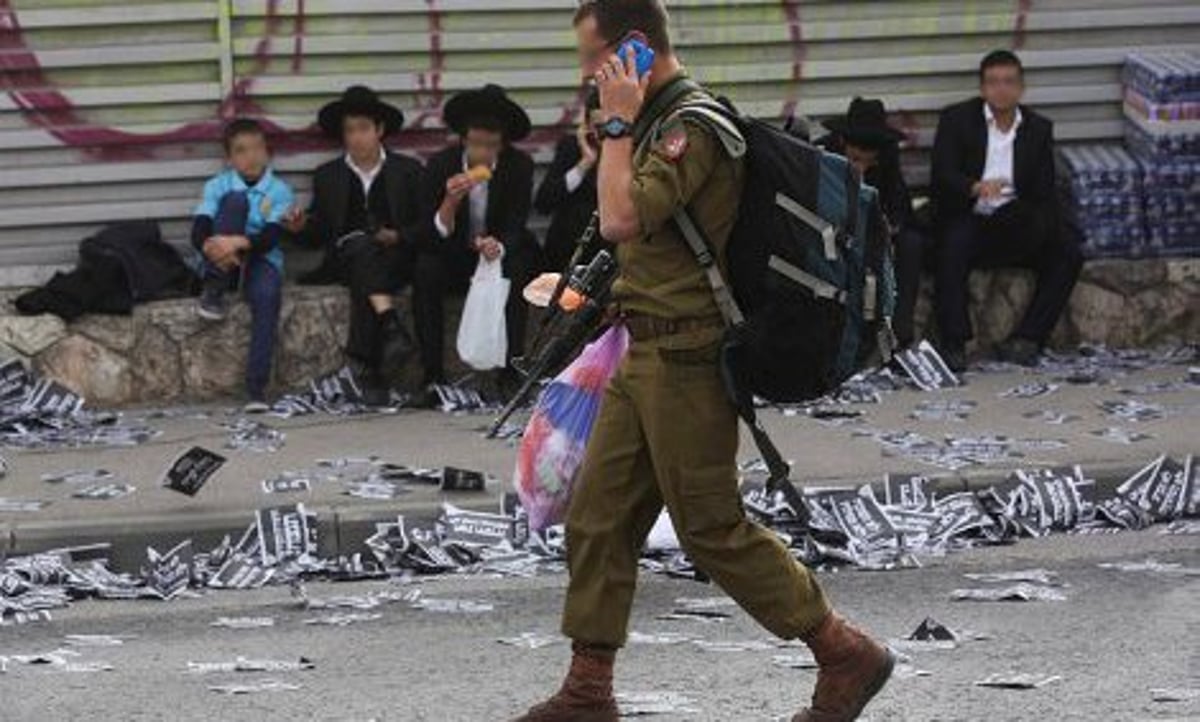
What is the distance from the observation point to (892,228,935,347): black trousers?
13.2 metres

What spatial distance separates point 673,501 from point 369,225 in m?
6.33

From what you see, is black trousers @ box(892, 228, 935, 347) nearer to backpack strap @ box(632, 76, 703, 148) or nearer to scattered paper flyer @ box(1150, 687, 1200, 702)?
scattered paper flyer @ box(1150, 687, 1200, 702)

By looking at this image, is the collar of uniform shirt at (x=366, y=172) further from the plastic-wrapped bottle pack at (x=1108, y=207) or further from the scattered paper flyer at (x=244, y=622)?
the scattered paper flyer at (x=244, y=622)

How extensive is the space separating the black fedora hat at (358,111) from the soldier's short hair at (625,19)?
6159 millimetres

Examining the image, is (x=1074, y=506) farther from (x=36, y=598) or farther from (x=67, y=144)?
(x=67, y=144)

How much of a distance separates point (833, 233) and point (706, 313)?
360 millimetres

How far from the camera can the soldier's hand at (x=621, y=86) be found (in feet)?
22.1

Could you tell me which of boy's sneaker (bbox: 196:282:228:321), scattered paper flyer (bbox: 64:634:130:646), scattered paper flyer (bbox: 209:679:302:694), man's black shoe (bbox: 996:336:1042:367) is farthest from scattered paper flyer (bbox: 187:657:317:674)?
man's black shoe (bbox: 996:336:1042:367)

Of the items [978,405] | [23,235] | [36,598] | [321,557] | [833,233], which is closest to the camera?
[833,233]

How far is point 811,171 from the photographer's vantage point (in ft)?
22.3

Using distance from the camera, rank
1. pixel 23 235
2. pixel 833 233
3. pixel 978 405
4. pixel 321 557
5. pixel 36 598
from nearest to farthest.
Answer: pixel 833 233, pixel 36 598, pixel 321 557, pixel 978 405, pixel 23 235

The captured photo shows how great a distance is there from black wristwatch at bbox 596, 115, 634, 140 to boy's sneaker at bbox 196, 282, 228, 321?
630 centimetres

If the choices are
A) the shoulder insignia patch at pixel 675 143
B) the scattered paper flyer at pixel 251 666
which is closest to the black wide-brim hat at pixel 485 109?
the scattered paper flyer at pixel 251 666

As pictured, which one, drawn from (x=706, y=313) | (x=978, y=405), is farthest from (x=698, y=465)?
(x=978, y=405)
